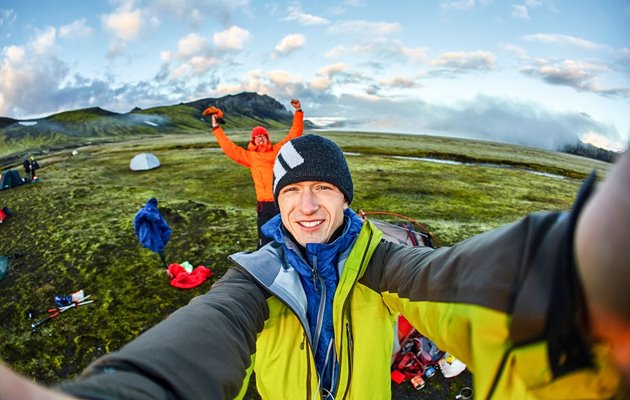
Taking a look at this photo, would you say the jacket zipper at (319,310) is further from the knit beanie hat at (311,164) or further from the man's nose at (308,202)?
A: the knit beanie hat at (311,164)

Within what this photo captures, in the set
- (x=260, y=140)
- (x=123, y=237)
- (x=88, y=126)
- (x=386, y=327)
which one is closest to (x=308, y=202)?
(x=386, y=327)

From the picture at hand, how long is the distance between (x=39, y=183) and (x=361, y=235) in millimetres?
25527

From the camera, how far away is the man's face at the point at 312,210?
106 inches

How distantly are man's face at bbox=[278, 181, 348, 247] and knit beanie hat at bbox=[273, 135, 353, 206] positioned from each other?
0.24 ft

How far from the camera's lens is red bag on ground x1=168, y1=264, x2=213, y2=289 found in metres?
7.57

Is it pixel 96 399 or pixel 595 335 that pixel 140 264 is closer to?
pixel 96 399

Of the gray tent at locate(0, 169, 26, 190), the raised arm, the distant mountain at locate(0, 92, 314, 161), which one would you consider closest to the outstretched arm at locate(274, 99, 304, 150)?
the raised arm

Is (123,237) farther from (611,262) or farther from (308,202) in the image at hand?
(611,262)

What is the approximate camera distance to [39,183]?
803 inches

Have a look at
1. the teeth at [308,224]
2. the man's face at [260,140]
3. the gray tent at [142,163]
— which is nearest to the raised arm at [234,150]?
the man's face at [260,140]

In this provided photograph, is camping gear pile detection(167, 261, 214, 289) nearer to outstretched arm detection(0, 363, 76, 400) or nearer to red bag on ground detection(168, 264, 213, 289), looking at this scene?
red bag on ground detection(168, 264, 213, 289)

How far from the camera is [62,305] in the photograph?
7.02 metres

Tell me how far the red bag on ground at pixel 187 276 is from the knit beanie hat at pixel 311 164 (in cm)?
559

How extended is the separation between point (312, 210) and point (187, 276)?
615cm
